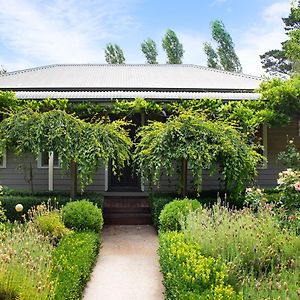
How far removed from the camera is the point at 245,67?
3872 cm

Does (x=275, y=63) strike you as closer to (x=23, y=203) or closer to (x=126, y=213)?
(x=126, y=213)

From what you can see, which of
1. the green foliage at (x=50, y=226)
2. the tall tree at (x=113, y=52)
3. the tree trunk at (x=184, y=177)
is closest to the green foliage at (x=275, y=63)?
the tall tree at (x=113, y=52)

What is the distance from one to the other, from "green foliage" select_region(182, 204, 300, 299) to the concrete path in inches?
39.8

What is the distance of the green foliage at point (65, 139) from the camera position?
29.2 feet

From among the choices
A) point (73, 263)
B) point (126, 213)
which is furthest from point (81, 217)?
point (126, 213)

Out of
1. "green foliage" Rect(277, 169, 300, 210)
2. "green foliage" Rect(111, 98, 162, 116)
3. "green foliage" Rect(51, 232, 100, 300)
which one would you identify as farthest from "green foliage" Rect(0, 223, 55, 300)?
"green foliage" Rect(111, 98, 162, 116)

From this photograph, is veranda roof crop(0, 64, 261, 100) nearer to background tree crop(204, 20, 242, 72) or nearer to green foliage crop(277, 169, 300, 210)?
green foliage crop(277, 169, 300, 210)

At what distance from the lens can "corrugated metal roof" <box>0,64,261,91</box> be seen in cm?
1244

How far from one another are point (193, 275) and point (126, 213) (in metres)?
5.90

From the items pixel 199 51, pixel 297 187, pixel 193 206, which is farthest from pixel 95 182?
pixel 199 51

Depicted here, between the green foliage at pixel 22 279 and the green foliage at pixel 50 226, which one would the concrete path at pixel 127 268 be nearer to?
the green foliage at pixel 50 226

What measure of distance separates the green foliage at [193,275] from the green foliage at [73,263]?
1.16m

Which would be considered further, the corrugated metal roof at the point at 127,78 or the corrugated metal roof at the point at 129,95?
the corrugated metal roof at the point at 127,78

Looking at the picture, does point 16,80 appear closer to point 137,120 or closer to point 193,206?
point 137,120
